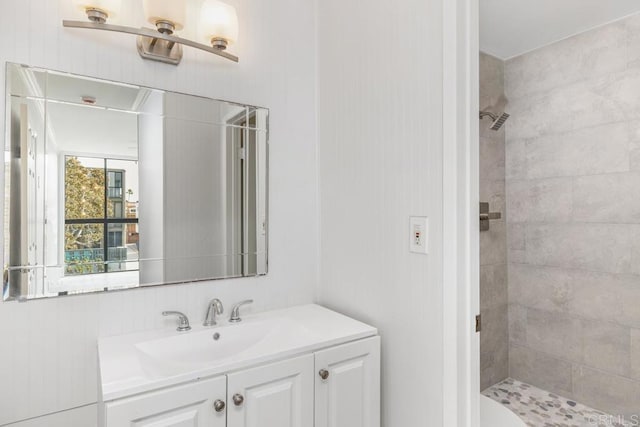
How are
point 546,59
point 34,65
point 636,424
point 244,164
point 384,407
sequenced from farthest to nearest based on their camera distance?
point 546,59 → point 636,424 → point 244,164 → point 384,407 → point 34,65

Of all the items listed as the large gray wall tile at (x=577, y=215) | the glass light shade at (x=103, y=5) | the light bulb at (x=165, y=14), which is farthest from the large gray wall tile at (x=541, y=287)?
the glass light shade at (x=103, y=5)

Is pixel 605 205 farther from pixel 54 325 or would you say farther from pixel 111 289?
pixel 54 325

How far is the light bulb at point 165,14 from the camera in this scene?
119 cm

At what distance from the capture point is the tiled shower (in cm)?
201

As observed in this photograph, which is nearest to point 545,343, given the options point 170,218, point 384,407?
point 384,407

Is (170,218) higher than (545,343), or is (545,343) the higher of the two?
(170,218)

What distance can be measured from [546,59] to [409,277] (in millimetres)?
2115

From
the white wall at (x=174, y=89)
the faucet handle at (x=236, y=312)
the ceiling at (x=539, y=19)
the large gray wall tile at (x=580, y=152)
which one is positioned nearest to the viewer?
the white wall at (x=174, y=89)

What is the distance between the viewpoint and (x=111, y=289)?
122cm

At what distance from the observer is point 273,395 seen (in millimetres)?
1050

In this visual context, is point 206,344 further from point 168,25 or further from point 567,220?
point 567,220

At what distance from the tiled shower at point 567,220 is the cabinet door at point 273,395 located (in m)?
1.78

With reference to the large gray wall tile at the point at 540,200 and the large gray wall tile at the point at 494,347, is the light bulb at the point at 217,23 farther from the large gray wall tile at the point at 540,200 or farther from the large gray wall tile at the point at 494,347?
the large gray wall tile at the point at 494,347

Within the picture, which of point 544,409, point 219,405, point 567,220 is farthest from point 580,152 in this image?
point 219,405
